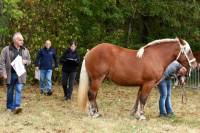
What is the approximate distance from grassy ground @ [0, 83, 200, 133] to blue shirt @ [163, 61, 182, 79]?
1.03m

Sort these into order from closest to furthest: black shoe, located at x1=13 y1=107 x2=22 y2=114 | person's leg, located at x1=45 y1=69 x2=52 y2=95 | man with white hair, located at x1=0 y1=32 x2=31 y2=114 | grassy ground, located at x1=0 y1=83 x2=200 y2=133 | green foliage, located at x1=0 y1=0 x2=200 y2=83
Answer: grassy ground, located at x1=0 y1=83 x2=200 y2=133
man with white hair, located at x1=0 y1=32 x2=31 y2=114
black shoe, located at x1=13 y1=107 x2=22 y2=114
person's leg, located at x1=45 y1=69 x2=52 y2=95
green foliage, located at x1=0 y1=0 x2=200 y2=83

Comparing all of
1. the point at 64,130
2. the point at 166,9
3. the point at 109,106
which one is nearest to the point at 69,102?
the point at 109,106

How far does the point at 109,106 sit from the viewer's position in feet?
43.3

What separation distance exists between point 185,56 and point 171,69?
1.53 feet

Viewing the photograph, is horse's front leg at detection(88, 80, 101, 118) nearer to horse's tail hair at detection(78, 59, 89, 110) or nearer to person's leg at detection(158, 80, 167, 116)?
horse's tail hair at detection(78, 59, 89, 110)

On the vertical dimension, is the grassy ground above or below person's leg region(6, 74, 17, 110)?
below

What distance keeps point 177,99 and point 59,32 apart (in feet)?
19.2

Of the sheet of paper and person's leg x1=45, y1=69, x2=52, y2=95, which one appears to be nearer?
the sheet of paper

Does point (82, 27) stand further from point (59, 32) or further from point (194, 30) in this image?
point (194, 30)

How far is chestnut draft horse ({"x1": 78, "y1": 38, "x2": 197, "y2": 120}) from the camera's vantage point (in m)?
10.5

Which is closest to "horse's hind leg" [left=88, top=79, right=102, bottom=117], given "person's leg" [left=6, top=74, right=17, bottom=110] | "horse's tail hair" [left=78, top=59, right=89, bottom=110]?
"horse's tail hair" [left=78, top=59, right=89, bottom=110]

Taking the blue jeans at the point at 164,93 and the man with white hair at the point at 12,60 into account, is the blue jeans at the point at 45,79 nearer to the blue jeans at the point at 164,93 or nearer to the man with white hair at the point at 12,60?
the man with white hair at the point at 12,60

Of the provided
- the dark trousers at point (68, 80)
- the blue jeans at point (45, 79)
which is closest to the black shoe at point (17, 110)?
the dark trousers at point (68, 80)

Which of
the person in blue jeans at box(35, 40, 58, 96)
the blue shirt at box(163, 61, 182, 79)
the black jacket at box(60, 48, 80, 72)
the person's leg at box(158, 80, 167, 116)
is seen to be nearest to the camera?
the blue shirt at box(163, 61, 182, 79)
